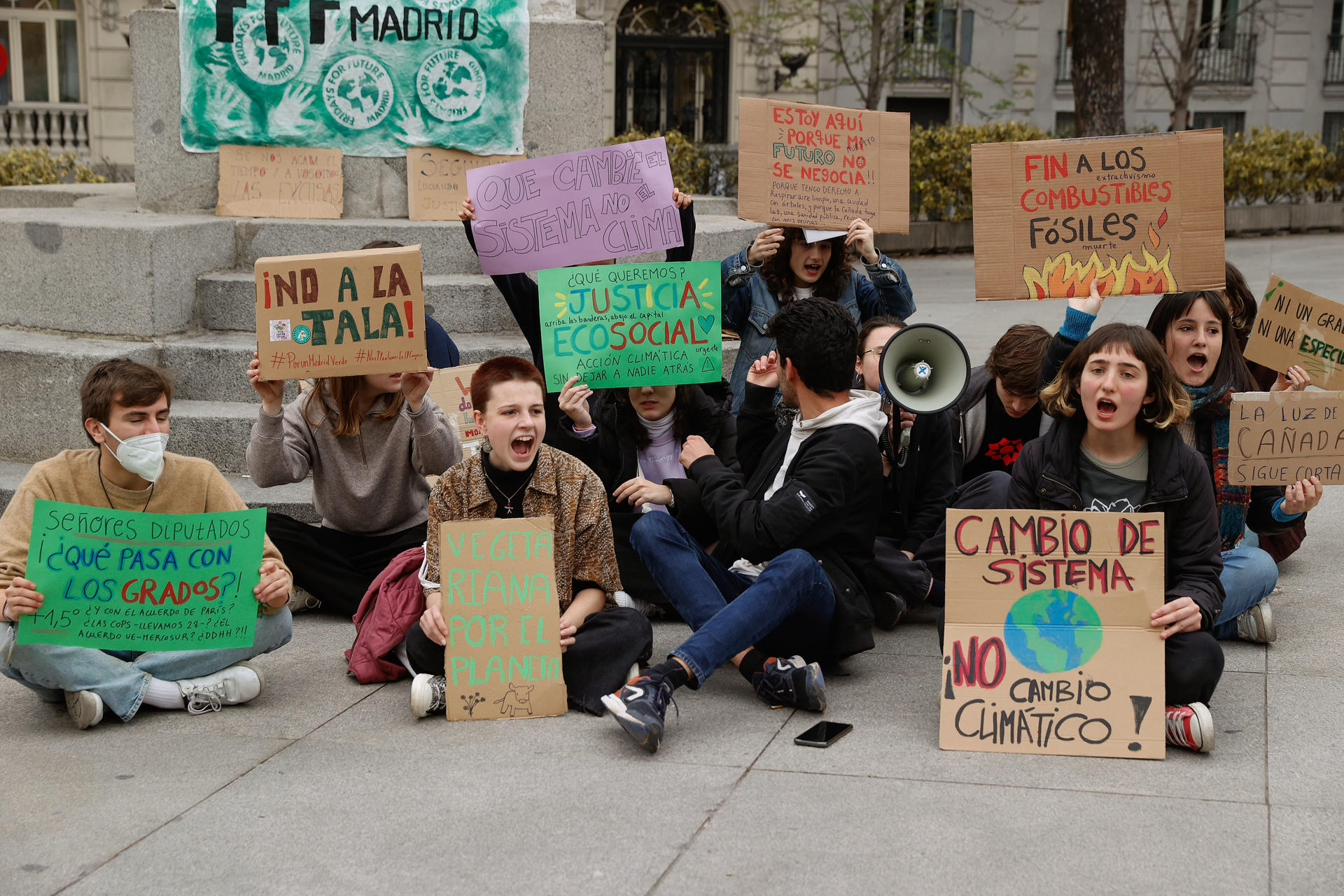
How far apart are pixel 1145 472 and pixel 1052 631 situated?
1.96 ft

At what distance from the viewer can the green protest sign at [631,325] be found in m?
4.88

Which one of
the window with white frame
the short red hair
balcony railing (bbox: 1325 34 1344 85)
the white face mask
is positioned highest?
balcony railing (bbox: 1325 34 1344 85)

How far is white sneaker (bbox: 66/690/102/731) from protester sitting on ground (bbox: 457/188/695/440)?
6.49 ft

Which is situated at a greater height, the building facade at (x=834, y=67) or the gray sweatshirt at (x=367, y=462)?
the building facade at (x=834, y=67)

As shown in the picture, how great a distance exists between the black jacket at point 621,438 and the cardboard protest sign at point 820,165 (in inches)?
35.9

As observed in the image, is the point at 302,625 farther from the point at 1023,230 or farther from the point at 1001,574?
the point at 1023,230

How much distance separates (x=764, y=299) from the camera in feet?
18.3

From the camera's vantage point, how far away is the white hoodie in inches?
165

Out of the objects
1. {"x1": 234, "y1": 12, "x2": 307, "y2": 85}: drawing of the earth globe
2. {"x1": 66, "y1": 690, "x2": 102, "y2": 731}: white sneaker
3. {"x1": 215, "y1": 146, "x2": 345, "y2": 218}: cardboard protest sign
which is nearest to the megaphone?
{"x1": 66, "y1": 690, "x2": 102, "y2": 731}: white sneaker

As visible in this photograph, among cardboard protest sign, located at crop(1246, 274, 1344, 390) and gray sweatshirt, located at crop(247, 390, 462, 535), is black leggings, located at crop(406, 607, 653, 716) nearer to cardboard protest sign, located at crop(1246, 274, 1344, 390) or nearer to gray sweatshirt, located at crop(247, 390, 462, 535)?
gray sweatshirt, located at crop(247, 390, 462, 535)

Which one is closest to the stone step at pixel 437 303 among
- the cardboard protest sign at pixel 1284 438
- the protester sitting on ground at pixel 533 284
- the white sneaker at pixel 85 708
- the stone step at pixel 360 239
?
the stone step at pixel 360 239

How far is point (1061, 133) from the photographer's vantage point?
82.6 ft

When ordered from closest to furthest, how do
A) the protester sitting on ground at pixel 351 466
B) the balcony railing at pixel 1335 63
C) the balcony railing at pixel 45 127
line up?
the protester sitting on ground at pixel 351 466 → the balcony railing at pixel 45 127 → the balcony railing at pixel 1335 63

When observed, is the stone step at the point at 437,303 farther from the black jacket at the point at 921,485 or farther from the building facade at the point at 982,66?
the building facade at the point at 982,66
